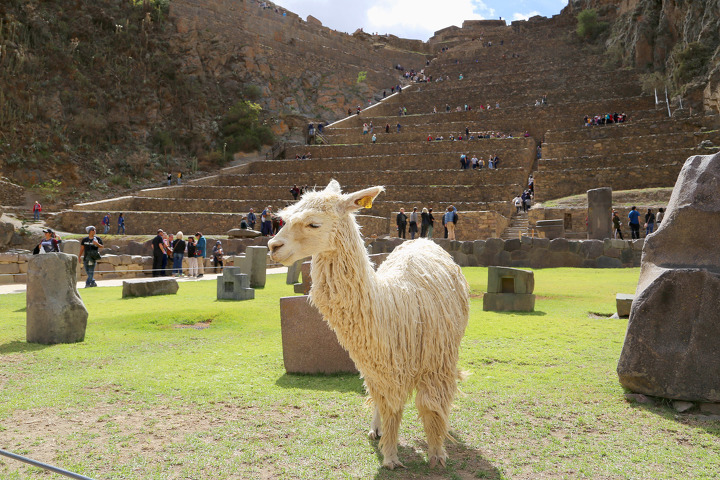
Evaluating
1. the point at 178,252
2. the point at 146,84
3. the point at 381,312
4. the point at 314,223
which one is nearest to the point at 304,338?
the point at 381,312

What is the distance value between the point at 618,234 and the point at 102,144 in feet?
94.8

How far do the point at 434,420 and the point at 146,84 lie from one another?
125 feet

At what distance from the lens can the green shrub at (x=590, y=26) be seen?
47125 mm

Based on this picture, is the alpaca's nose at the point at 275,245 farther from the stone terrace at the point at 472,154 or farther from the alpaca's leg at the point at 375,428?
the stone terrace at the point at 472,154

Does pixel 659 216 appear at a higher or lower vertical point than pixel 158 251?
higher

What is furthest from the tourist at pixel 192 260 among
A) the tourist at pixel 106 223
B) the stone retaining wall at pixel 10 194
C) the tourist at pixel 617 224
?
the stone retaining wall at pixel 10 194

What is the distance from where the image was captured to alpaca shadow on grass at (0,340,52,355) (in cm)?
597

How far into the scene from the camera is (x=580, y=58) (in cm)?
4384

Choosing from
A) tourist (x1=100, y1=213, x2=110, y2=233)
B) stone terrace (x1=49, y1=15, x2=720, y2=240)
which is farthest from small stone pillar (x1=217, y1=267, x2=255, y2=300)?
tourist (x1=100, y1=213, x2=110, y2=233)

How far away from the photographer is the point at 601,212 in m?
17.4

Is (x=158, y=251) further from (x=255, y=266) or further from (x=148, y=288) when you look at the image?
(x=255, y=266)

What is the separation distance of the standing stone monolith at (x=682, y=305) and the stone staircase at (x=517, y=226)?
1703cm

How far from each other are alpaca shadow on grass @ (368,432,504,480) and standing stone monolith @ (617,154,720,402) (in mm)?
1566

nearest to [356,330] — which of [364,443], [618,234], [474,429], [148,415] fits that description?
[364,443]
